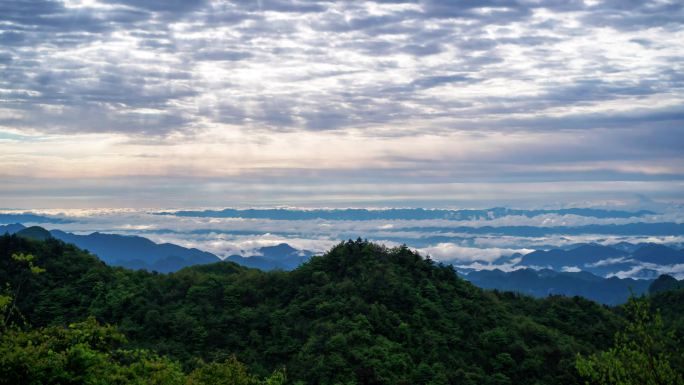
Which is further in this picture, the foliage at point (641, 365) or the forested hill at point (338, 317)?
the forested hill at point (338, 317)

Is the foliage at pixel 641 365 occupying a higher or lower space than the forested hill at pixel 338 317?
higher

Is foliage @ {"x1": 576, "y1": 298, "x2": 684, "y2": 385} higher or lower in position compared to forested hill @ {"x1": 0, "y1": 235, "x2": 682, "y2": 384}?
higher

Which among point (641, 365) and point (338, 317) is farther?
point (338, 317)

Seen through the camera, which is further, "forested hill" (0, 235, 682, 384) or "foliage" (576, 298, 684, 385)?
"forested hill" (0, 235, 682, 384)

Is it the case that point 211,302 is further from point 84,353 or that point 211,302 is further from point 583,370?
point 583,370

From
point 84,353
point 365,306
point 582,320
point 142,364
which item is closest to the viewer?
point 84,353

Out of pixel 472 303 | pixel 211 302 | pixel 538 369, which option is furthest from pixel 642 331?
pixel 211 302

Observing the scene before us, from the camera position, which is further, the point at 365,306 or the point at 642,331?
the point at 365,306

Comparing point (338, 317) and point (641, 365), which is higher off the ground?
point (641, 365)
